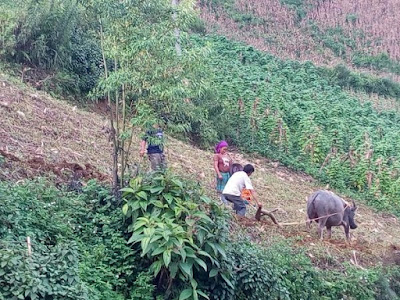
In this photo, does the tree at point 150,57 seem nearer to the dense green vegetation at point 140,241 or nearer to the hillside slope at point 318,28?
the dense green vegetation at point 140,241

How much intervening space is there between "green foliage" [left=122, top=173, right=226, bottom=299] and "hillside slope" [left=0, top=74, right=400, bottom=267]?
170 centimetres

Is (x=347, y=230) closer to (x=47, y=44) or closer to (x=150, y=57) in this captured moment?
(x=150, y=57)

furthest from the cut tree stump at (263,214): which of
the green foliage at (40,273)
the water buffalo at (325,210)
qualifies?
the green foliage at (40,273)

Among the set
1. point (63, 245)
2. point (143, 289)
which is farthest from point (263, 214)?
point (63, 245)

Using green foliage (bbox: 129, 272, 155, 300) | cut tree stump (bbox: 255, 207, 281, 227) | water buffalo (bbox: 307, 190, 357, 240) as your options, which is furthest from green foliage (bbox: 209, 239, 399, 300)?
water buffalo (bbox: 307, 190, 357, 240)

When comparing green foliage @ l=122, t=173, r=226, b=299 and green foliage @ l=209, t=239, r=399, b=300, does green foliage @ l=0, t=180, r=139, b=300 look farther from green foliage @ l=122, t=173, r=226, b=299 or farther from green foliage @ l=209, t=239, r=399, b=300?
green foliage @ l=209, t=239, r=399, b=300

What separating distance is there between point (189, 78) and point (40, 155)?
3473 mm

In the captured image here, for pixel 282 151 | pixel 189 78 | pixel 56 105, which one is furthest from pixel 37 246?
pixel 282 151

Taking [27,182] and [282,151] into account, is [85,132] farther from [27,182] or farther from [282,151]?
[282,151]

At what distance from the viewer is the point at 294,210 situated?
15406 millimetres

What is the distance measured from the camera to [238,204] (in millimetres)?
12852

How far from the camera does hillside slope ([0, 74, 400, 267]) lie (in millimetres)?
12297

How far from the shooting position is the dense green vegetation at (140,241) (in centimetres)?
901

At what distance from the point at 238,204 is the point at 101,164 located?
261 cm
